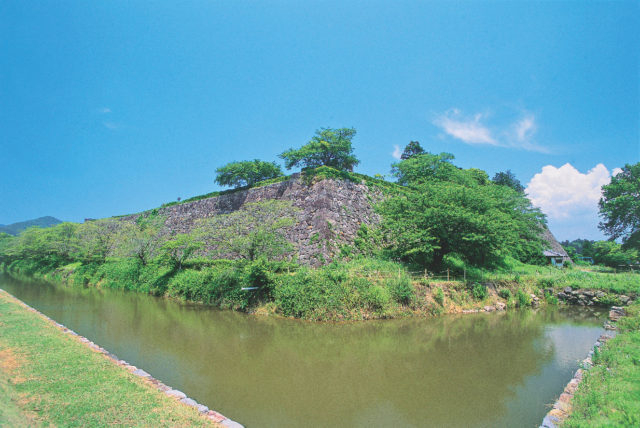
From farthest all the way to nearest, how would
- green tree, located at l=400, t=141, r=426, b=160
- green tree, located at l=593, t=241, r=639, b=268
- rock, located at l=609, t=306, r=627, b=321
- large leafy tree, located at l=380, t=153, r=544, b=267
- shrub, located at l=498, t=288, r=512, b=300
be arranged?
green tree, located at l=400, t=141, r=426, b=160 < green tree, located at l=593, t=241, r=639, b=268 < large leafy tree, located at l=380, t=153, r=544, b=267 < shrub, located at l=498, t=288, r=512, b=300 < rock, located at l=609, t=306, r=627, b=321

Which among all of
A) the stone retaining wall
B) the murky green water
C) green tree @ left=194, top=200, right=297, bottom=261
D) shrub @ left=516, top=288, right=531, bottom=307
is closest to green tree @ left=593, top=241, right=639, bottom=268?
the stone retaining wall

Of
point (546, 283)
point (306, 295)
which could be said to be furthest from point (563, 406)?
point (546, 283)

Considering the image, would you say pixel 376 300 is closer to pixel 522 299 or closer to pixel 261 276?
pixel 261 276

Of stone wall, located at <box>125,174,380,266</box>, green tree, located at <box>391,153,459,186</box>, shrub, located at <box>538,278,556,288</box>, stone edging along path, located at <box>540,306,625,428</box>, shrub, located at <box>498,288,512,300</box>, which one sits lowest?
stone edging along path, located at <box>540,306,625,428</box>

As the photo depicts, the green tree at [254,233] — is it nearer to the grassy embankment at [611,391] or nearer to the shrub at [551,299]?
the grassy embankment at [611,391]

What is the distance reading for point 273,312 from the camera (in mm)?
12273

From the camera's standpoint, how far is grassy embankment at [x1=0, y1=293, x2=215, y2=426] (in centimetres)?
394

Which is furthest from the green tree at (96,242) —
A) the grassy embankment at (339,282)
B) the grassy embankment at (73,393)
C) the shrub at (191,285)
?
the grassy embankment at (73,393)

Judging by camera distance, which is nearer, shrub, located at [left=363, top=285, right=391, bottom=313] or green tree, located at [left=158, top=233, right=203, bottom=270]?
shrub, located at [left=363, top=285, right=391, bottom=313]

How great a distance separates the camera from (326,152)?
2622cm

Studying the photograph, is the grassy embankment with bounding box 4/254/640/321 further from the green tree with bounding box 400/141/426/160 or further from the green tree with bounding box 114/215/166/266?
the green tree with bounding box 400/141/426/160

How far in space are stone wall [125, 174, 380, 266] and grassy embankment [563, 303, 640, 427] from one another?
34.6 feet

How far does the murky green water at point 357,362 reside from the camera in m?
5.23

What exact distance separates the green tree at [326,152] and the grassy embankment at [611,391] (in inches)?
823
